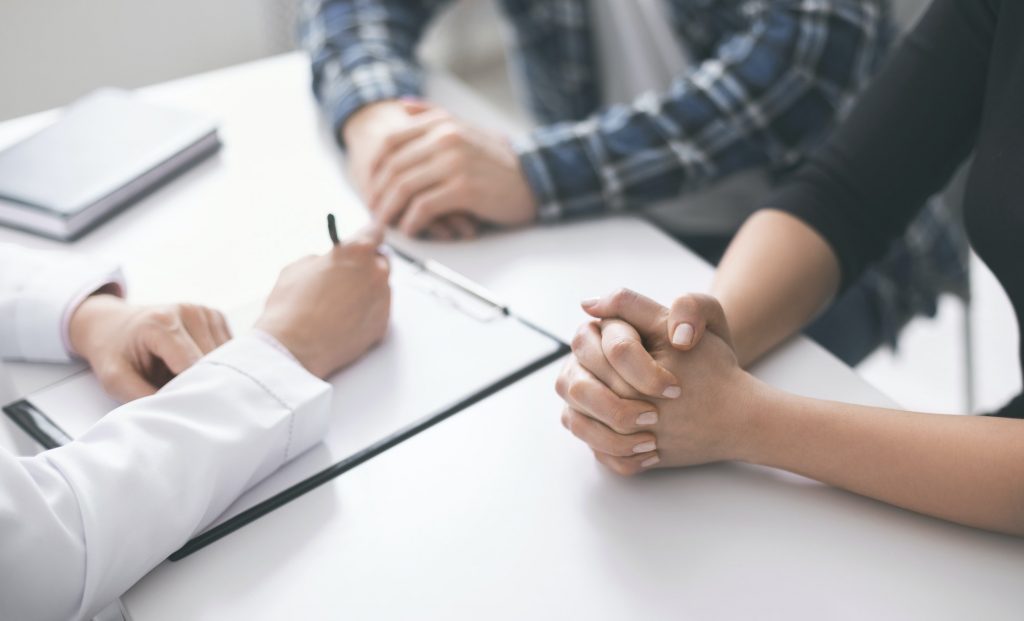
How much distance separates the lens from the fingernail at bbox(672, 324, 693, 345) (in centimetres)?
59

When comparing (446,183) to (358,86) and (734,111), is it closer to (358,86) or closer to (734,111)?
(358,86)

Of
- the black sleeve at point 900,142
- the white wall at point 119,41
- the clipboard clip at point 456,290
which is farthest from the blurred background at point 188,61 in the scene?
the clipboard clip at point 456,290

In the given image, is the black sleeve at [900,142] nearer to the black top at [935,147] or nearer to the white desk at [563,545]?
the black top at [935,147]

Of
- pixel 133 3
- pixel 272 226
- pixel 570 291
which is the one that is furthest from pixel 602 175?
pixel 133 3

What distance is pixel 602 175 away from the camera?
94 cm

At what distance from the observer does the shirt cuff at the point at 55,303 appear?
72 cm

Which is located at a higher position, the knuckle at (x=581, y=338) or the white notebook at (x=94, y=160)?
the white notebook at (x=94, y=160)

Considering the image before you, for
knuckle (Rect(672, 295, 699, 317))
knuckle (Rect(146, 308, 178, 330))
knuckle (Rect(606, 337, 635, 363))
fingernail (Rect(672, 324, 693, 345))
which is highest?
knuckle (Rect(672, 295, 699, 317))

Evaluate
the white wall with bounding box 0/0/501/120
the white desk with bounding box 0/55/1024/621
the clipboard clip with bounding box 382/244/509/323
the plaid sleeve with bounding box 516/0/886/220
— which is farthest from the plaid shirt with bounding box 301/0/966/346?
the white wall with bounding box 0/0/501/120

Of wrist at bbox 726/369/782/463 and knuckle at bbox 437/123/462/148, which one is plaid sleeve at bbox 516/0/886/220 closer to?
Result: knuckle at bbox 437/123/462/148

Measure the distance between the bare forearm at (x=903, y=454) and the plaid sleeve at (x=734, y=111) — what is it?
400 millimetres

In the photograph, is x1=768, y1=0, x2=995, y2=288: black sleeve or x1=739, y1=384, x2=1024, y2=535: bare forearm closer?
x1=739, y1=384, x2=1024, y2=535: bare forearm

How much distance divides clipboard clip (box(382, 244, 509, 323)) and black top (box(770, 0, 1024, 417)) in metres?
0.30

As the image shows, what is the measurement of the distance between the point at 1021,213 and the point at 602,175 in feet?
1.34
